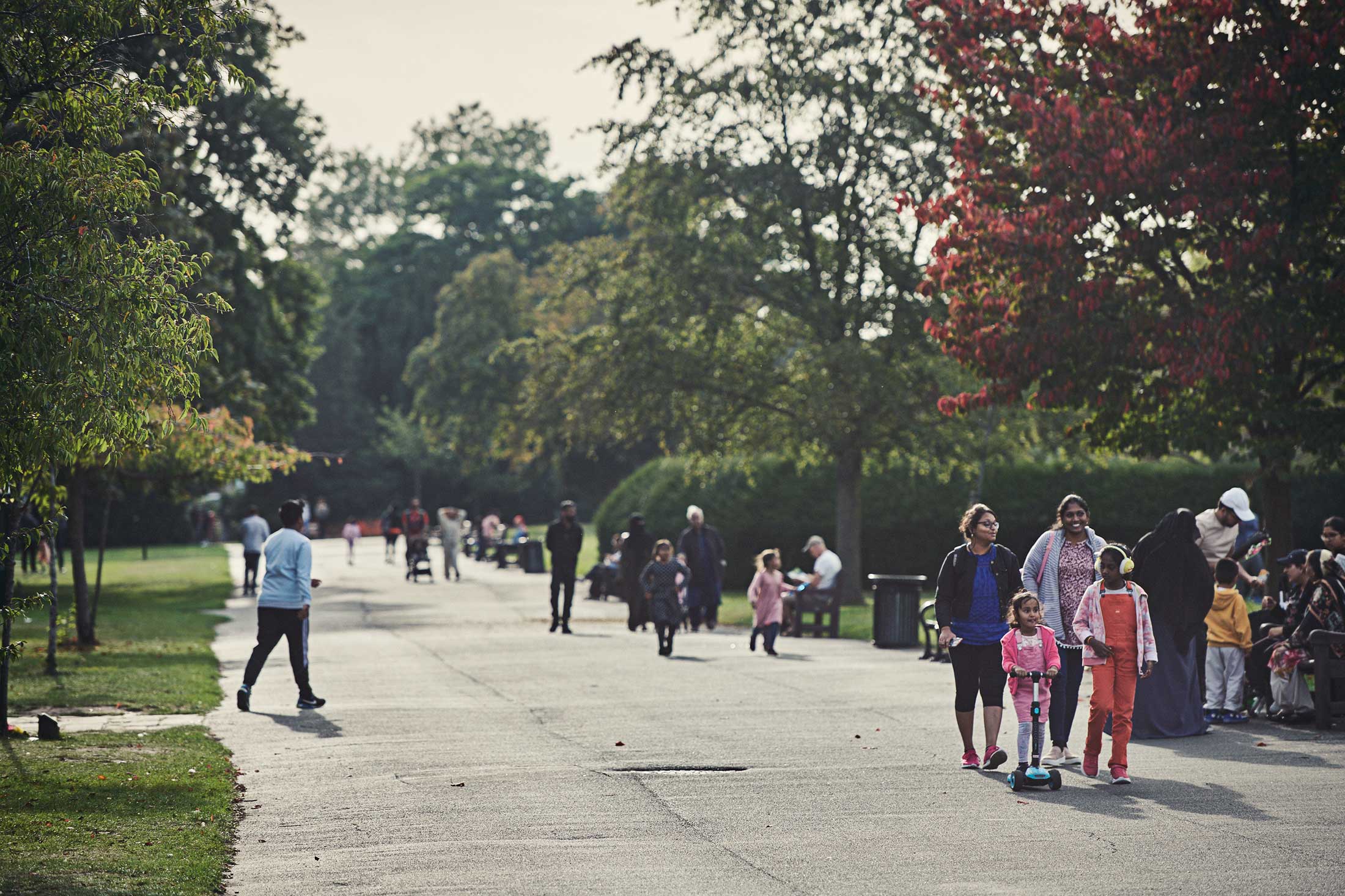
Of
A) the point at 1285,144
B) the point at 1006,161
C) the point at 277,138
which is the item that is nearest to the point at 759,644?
the point at 1006,161

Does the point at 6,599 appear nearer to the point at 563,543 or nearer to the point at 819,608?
the point at 563,543

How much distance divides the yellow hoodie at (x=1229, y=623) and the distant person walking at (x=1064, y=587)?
2.50 metres

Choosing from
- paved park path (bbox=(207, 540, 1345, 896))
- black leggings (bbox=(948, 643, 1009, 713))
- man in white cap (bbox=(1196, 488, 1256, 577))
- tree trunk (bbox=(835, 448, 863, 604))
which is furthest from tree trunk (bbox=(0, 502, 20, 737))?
tree trunk (bbox=(835, 448, 863, 604))

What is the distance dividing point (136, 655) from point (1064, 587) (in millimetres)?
12412

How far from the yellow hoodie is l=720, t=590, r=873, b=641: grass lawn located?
9265 mm

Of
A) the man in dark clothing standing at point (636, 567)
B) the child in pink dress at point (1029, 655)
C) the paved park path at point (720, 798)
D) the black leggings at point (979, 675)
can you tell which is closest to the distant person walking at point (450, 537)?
the man in dark clothing standing at point (636, 567)

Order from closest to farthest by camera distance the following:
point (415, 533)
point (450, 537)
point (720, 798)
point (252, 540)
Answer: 1. point (720, 798)
2. point (252, 540)
3. point (415, 533)
4. point (450, 537)

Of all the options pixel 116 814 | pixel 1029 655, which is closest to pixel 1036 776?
pixel 1029 655

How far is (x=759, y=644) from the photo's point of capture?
70.3ft

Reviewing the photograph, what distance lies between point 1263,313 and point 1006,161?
3.43 metres

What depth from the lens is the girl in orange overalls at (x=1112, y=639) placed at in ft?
34.2

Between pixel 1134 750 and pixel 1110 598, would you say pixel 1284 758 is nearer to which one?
pixel 1134 750

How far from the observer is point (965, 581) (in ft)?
34.9

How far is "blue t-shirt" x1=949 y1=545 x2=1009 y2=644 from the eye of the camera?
1066 centimetres
